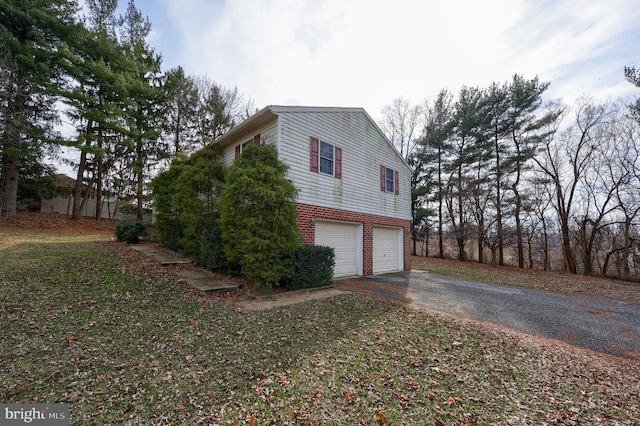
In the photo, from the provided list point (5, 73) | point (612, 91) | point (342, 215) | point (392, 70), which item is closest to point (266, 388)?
point (342, 215)

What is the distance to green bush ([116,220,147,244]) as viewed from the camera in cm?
1151

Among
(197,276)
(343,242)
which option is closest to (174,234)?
(197,276)

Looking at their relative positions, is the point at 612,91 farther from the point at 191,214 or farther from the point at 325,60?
the point at 191,214

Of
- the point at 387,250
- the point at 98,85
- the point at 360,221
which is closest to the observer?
the point at 360,221

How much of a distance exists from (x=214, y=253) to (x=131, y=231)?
659 cm

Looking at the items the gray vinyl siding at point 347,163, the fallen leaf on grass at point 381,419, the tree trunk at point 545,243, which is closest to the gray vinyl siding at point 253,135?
the gray vinyl siding at point 347,163

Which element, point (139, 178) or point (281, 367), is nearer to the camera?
point (281, 367)

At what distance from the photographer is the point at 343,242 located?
9.38 m

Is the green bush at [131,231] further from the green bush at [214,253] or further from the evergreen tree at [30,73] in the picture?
the evergreen tree at [30,73]

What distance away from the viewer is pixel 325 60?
8.51m

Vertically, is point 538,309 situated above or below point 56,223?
below

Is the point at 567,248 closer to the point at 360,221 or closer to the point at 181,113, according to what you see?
the point at 360,221

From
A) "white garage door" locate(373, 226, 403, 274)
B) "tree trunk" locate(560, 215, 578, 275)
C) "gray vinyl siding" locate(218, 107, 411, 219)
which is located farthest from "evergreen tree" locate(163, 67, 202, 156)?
"tree trunk" locate(560, 215, 578, 275)

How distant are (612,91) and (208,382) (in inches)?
883
